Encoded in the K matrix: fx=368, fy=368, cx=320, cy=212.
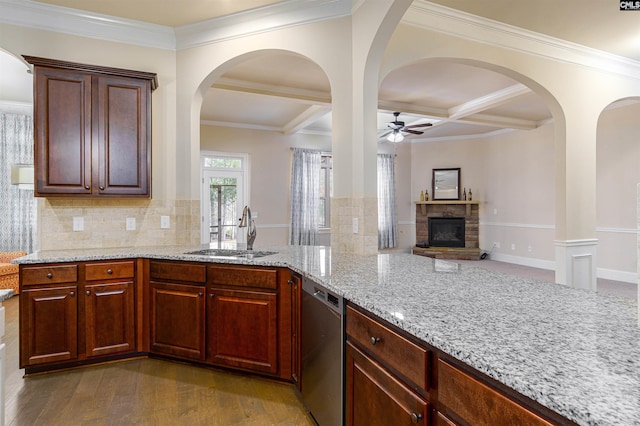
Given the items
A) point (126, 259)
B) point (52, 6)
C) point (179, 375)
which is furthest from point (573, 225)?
point (52, 6)

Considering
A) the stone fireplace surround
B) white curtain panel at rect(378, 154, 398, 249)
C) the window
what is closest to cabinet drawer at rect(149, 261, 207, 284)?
the window

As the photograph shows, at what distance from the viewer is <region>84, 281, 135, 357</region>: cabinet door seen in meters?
2.79

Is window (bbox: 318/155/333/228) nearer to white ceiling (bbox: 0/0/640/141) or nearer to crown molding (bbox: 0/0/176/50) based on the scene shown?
white ceiling (bbox: 0/0/640/141)

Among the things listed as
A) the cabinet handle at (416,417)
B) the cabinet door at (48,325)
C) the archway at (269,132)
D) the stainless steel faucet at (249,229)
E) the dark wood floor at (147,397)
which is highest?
the archway at (269,132)

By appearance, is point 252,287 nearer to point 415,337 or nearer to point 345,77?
point 415,337

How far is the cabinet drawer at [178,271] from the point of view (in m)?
2.70

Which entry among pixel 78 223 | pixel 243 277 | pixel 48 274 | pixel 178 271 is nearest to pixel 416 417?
pixel 243 277

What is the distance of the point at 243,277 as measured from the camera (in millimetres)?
2553

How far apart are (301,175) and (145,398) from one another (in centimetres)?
577

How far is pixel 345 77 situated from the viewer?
296 centimetres

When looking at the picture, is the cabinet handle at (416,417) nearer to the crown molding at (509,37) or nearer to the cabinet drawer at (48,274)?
the cabinet drawer at (48,274)

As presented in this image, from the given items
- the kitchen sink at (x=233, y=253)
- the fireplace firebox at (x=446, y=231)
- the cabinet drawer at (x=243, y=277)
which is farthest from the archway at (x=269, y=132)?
the cabinet drawer at (x=243, y=277)

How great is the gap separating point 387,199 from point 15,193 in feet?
23.2

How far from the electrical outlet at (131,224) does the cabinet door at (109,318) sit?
689 mm
